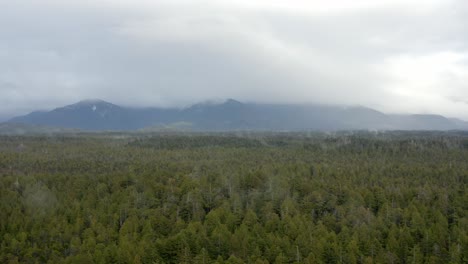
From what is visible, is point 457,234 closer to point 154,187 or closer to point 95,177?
point 154,187

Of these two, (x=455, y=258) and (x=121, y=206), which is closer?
(x=455, y=258)

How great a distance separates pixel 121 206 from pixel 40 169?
72962 mm

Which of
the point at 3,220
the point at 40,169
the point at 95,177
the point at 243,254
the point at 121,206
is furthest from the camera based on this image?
the point at 40,169

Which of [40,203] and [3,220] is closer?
[3,220]

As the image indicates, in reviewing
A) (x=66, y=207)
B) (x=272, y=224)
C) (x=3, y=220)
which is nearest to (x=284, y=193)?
(x=272, y=224)

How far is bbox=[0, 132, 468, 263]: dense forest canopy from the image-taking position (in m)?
74.1

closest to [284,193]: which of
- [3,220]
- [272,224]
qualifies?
[272,224]

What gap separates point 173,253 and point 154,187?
46028 millimetres

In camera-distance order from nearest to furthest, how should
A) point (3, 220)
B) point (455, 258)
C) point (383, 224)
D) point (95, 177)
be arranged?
point (455, 258)
point (383, 224)
point (3, 220)
point (95, 177)

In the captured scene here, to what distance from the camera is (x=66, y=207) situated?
341 feet

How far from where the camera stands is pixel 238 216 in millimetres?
96875

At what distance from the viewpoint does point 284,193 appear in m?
115

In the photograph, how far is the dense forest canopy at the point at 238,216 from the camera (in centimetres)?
7412

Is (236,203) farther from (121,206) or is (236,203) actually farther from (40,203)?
(40,203)
